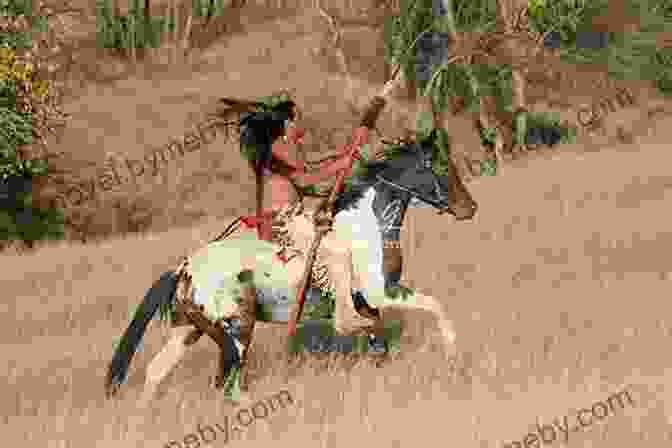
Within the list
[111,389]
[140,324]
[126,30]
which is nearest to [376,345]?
[140,324]

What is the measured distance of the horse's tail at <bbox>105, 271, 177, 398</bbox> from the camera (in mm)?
8953

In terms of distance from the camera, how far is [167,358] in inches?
360

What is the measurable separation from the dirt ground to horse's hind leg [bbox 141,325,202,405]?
0.17 meters

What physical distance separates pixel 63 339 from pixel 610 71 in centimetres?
2401

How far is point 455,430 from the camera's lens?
306 inches

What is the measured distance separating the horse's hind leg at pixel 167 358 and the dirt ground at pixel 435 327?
17 centimetres

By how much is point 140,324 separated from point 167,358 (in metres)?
0.42

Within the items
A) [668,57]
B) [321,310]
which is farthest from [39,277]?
[668,57]

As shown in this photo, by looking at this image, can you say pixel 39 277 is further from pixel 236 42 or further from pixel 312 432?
pixel 236 42

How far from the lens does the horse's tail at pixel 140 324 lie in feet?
29.4

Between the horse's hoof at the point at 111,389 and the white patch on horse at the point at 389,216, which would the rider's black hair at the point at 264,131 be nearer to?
the white patch on horse at the point at 389,216

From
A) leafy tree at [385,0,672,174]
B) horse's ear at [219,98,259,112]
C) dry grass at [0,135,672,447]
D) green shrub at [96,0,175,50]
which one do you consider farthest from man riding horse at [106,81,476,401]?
green shrub at [96,0,175,50]

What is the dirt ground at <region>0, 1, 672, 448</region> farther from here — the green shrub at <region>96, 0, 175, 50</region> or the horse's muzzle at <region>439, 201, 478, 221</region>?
the green shrub at <region>96, 0, 175, 50</region>

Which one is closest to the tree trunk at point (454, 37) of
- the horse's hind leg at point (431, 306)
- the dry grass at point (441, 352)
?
the dry grass at point (441, 352)
